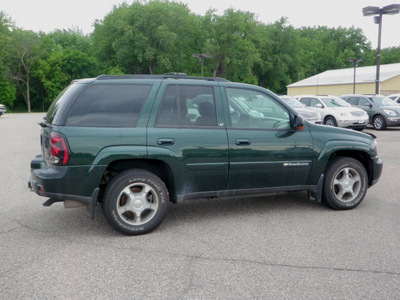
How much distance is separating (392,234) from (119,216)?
2945mm

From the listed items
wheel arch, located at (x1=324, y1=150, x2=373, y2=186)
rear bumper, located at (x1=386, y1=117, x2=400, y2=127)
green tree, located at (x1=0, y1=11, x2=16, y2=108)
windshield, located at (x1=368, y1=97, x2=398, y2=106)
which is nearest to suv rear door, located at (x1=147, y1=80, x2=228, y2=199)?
wheel arch, located at (x1=324, y1=150, x2=373, y2=186)

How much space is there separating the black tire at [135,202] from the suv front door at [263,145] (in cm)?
89

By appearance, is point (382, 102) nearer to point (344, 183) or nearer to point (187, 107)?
point (344, 183)

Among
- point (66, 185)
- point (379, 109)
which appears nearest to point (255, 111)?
point (66, 185)

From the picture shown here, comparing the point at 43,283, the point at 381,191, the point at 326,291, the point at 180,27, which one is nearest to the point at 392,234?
the point at 326,291

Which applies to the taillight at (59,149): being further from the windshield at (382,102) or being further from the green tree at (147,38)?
the green tree at (147,38)

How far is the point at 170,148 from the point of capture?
4.58 meters

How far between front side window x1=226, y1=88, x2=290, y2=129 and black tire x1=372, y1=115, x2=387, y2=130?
15.4 metres

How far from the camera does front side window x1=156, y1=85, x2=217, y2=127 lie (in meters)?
4.70

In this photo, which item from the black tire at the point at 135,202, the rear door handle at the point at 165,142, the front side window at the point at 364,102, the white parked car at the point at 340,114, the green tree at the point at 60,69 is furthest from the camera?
the green tree at the point at 60,69

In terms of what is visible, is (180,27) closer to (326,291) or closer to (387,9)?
(387,9)

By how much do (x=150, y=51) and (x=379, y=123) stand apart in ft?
141

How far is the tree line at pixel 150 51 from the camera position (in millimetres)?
58406

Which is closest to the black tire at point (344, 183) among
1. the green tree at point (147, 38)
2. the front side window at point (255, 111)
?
the front side window at point (255, 111)
